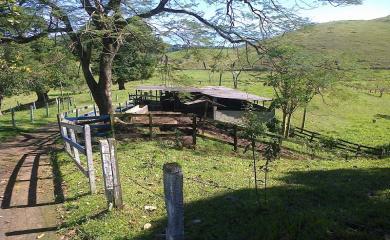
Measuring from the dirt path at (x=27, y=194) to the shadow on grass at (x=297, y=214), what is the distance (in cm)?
239

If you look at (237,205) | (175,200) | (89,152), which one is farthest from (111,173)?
(175,200)

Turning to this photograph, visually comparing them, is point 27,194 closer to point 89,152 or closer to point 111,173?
point 89,152

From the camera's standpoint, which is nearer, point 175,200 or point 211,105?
point 175,200

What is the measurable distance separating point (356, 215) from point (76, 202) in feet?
19.1

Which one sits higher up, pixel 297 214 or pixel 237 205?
pixel 297 214

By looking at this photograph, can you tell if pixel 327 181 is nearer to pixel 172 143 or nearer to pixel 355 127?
pixel 172 143

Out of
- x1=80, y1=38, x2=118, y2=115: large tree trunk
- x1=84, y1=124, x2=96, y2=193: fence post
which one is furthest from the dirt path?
x1=80, y1=38, x2=118, y2=115: large tree trunk

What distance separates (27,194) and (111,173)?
3243 mm

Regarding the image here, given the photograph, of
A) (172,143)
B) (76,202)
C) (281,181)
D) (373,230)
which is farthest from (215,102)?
(373,230)

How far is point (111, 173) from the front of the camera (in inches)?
311

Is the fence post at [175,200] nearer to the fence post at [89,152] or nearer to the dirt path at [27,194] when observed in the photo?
the dirt path at [27,194]

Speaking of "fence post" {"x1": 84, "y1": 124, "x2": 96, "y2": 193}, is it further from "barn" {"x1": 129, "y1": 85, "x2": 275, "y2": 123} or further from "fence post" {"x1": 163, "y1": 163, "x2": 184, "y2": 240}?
Result: "barn" {"x1": 129, "y1": 85, "x2": 275, "y2": 123}

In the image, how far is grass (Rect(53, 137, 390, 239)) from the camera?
6.29 metres

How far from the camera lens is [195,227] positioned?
6.81m
